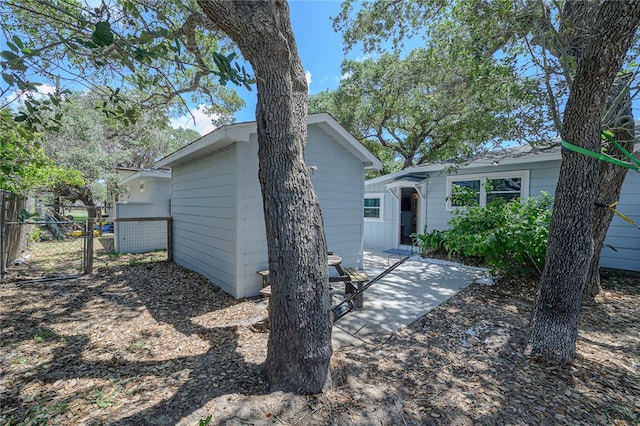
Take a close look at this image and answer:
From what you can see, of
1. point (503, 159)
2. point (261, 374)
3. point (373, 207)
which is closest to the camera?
point (261, 374)

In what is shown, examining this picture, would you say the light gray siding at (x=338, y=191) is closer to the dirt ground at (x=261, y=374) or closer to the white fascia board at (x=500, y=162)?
the dirt ground at (x=261, y=374)

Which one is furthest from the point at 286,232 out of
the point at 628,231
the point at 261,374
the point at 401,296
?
the point at 628,231

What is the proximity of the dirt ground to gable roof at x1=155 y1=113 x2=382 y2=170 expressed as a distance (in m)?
2.75

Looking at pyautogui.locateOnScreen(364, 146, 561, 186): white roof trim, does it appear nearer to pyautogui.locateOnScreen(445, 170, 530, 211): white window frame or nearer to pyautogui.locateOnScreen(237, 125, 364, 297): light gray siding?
pyautogui.locateOnScreen(445, 170, 530, 211): white window frame

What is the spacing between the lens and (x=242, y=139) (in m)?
4.56

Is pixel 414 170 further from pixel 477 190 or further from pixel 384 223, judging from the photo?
pixel 384 223

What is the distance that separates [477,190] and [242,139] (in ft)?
23.3

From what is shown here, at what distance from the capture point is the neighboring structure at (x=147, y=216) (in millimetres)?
9203

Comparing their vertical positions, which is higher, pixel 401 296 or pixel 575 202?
pixel 575 202

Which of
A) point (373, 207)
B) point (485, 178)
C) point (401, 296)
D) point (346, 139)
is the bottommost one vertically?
point (401, 296)

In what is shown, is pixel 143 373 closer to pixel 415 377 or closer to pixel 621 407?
pixel 415 377

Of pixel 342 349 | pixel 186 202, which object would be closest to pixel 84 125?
pixel 186 202

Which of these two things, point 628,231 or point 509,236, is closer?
point 509,236

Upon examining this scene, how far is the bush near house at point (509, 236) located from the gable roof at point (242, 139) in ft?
8.92
